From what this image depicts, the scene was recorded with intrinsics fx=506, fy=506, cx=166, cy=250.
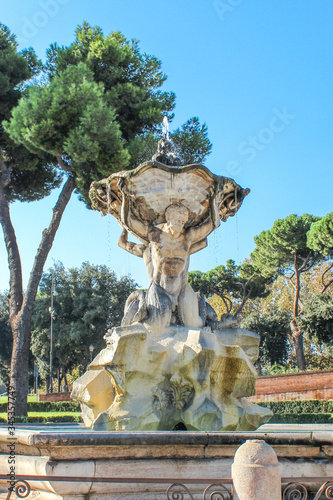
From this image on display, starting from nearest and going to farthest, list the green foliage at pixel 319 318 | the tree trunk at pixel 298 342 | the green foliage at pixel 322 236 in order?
the green foliage at pixel 319 318 → the green foliage at pixel 322 236 → the tree trunk at pixel 298 342

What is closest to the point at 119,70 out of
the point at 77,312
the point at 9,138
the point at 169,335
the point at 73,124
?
the point at 73,124

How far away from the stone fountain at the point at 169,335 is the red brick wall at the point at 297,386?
16.6m

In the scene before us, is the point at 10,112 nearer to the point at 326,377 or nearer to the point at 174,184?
the point at 174,184

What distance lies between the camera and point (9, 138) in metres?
16.0

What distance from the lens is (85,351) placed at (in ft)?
96.1

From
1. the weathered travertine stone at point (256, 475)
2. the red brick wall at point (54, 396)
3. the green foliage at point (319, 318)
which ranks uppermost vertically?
the green foliage at point (319, 318)

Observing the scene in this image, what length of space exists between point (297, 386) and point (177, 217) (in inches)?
712

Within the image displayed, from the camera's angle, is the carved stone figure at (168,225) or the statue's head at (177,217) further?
the statue's head at (177,217)

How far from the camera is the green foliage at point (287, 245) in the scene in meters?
28.8

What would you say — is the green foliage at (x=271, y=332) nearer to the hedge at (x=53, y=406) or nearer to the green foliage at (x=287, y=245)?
the green foliage at (x=287, y=245)

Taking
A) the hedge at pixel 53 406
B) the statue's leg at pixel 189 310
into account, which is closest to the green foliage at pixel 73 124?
the statue's leg at pixel 189 310

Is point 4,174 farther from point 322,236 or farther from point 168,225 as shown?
point 322,236

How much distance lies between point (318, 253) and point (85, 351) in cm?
1449

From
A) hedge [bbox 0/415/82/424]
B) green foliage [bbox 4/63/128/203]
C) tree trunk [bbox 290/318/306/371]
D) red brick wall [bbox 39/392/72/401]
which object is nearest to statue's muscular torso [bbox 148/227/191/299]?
hedge [bbox 0/415/82/424]
